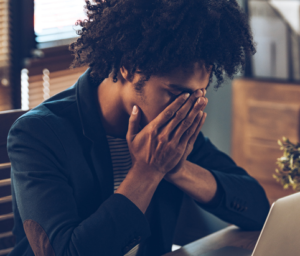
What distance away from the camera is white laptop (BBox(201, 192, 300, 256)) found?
0.73m

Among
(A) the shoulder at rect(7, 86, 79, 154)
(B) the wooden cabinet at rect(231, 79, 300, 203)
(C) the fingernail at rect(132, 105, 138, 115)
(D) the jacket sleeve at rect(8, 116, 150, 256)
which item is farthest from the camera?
(B) the wooden cabinet at rect(231, 79, 300, 203)

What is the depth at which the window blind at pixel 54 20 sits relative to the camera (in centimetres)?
230

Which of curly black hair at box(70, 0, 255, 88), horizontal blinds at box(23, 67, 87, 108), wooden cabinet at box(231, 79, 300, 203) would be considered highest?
curly black hair at box(70, 0, 255, 88)

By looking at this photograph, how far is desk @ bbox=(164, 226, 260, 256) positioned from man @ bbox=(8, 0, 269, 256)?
4 cm

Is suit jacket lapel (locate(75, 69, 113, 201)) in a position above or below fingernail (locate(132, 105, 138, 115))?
below

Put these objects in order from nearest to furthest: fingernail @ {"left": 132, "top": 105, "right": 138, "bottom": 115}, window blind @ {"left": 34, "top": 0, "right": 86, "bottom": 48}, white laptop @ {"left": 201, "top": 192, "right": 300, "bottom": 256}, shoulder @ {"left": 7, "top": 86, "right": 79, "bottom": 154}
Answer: white laptop @ {"left": 201, "top": 192, "right": 300, "bottom": 256}
shoulder @ {"left": 7, "top": 86, "right": 79, "bottom": 154}
fingernail @ {"left": 132, "top": 105, "right": 138, "bottom": 115}
window blind @ {"left": 34, "top": 0, "right": 86, "bottom": 48}

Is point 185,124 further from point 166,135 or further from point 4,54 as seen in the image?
point 4,54

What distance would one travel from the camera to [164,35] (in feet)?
3.31

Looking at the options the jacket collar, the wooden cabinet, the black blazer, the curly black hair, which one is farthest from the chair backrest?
the wooden cabinet

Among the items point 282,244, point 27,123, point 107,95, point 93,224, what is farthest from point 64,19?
point 282,244

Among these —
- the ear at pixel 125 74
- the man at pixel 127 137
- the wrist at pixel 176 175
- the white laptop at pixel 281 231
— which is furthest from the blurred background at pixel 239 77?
the white laptop at pixel 281 231

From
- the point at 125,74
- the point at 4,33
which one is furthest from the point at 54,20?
the point at 125,74

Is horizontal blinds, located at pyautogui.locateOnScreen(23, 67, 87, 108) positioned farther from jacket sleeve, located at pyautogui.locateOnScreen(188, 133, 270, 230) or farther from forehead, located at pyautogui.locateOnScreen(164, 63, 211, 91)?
forehead, located at pyautogui.locateOnScreen(164, 63, 211, 91)

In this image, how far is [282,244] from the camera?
749 mm
